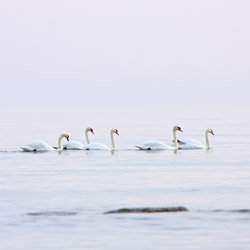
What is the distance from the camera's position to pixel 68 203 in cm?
2269

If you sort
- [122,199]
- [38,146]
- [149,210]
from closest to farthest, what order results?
1. [149,210]
2. [122,199]
3. [38,146]

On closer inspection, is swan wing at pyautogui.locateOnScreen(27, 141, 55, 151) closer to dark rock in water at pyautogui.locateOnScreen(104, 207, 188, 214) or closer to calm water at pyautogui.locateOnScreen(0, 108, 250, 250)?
calm water at pyautogui.locateOnScreen(0, 108, 250, 250)

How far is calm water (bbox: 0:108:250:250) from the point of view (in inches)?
698

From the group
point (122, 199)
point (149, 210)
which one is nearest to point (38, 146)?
point (122, 199)

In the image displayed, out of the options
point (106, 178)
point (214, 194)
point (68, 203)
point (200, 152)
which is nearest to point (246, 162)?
point (200, 152)

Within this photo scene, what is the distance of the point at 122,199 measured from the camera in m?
23.6

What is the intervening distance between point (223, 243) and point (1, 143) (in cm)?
3477

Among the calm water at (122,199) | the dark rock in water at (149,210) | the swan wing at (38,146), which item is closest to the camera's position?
the calm water at (122,199)

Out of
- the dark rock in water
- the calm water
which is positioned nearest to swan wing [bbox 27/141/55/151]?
the calm water

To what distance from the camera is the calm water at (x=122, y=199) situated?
58.1 ft

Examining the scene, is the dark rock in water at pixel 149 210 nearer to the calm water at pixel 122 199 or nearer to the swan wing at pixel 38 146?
the calm water at pixel 122 199

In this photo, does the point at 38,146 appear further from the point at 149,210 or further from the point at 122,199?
the point at 149,210

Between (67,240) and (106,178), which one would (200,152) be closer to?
(106,178)

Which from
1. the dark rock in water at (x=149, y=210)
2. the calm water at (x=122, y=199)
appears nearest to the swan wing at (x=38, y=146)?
the calm water at (x=122, y=199)
